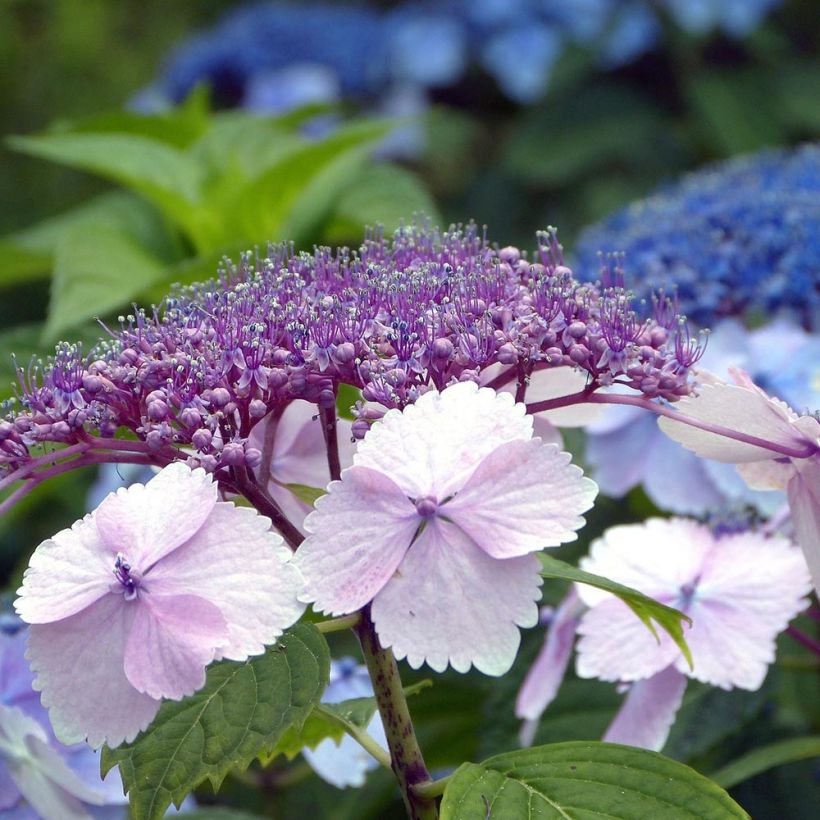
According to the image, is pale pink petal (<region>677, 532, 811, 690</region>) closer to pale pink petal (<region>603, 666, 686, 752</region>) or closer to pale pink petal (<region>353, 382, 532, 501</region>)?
pale pink petal (<region>603, 666, 686, 752</region>)

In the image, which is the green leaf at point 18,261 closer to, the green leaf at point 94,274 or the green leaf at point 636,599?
the green leaf at point 94,274

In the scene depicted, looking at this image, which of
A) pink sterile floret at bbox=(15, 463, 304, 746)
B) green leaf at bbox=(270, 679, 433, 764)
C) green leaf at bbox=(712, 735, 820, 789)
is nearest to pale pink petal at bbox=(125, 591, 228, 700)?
pink sterile floret at bbox=(15, 463, 304, 746)

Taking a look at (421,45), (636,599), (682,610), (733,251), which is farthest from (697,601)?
(421,45)

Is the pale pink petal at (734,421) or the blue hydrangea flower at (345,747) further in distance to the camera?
the blue hydrangea flower at (345,747)

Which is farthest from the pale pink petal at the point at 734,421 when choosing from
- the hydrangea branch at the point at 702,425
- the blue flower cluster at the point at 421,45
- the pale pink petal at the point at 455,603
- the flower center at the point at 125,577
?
the blue flower cluster at the point at 421,45

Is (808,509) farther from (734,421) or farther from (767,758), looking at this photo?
(767,758)

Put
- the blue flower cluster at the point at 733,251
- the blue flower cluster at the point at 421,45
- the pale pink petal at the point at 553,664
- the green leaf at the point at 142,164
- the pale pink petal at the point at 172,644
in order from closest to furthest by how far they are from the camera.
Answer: the pale pink petal at the point at 172,644 < the pale pink petal at the point at 553,664 < the blue flower cluster at the point at 733,251 < the green leaf at the point at 142,164 < the blue flower cluster at the point at 421,45

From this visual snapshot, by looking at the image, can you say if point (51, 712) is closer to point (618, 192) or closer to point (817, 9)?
point (618, 192)
